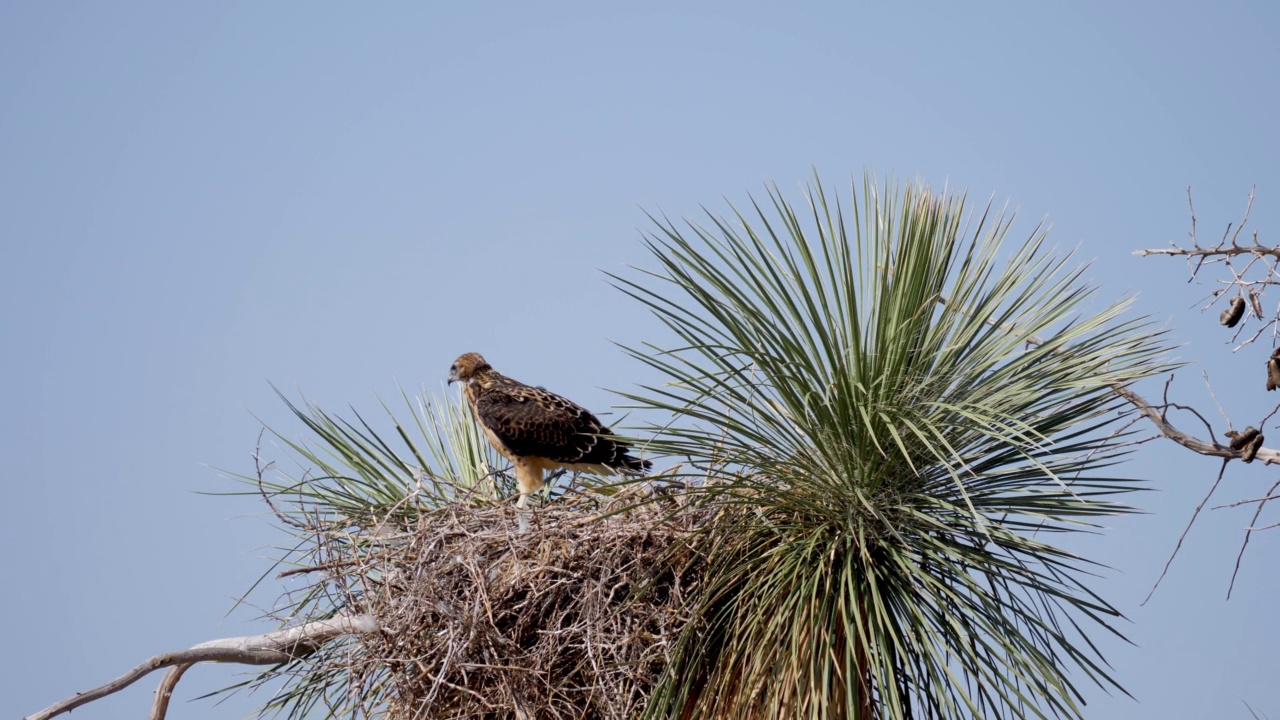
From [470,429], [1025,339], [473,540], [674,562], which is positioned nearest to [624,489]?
[674,562]

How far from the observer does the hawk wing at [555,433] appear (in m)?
7.61

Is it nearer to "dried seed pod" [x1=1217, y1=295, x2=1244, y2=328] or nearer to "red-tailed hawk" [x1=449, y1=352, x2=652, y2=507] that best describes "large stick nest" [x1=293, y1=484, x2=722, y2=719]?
"red-tailed hawk" [x1=449, y1=352, x2=652, y2=507]

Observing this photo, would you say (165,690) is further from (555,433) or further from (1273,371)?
(1273,371)

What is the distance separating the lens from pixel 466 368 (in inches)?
333

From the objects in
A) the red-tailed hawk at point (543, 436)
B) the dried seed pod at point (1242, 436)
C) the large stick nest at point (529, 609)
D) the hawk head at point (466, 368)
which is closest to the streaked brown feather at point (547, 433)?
the red-tailed hawk at point (543, 436)

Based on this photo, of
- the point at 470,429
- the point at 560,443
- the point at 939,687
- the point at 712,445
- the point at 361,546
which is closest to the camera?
the point at 939,687

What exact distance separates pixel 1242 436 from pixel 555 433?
3.82 meters

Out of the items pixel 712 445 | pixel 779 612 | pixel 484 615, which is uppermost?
pixel 712 445

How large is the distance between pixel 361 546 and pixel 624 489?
1.45m

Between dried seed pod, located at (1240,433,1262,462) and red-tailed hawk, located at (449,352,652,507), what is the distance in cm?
318

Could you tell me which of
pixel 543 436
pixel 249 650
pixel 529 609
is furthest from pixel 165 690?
pixel 543 436

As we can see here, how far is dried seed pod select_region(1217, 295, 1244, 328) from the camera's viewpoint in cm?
555

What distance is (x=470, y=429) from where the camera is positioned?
8.62 meters

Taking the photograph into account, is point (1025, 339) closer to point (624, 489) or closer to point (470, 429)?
point (624, 489)
